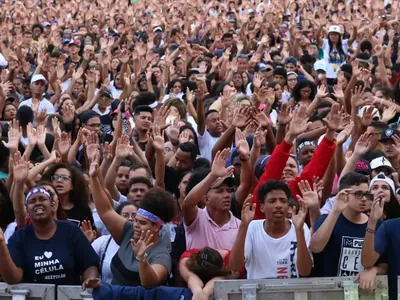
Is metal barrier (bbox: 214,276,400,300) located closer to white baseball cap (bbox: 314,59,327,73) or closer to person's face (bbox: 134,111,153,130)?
person's face (bbox: 134,111,153,130)

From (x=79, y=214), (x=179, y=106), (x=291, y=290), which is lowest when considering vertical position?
(x=291, y=290)

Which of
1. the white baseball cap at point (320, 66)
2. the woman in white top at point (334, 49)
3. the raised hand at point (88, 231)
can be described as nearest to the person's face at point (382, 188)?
the raised hand at point (88, 231)

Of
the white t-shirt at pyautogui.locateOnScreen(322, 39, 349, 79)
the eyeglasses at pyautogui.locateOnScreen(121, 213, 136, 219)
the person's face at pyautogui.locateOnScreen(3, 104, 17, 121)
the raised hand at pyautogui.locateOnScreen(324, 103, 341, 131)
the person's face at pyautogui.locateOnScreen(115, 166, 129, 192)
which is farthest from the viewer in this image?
the white t-shirt at pyautogui.locateOnScreen(322, 39, 349, 79)

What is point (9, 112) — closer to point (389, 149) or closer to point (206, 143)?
point (206, 143)

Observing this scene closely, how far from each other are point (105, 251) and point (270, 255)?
109 cm

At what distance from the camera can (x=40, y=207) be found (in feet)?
21.5

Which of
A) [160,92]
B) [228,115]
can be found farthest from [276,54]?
[228,115]

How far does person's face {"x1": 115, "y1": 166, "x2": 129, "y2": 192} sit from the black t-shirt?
928 millimetres

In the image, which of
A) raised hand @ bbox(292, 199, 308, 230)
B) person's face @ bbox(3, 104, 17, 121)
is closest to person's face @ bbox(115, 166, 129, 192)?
raised hand @ bbox(292, 199, 308, 230)

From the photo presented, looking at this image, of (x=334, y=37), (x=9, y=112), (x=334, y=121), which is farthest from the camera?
(x=334, y=37)

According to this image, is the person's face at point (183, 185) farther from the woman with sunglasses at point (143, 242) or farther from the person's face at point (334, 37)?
the person's face at point (334, 37)

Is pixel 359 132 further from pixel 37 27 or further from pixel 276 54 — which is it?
pixel 37 27

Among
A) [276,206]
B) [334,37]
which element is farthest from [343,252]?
[334,37]

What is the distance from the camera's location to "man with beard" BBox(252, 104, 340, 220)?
728 cm
